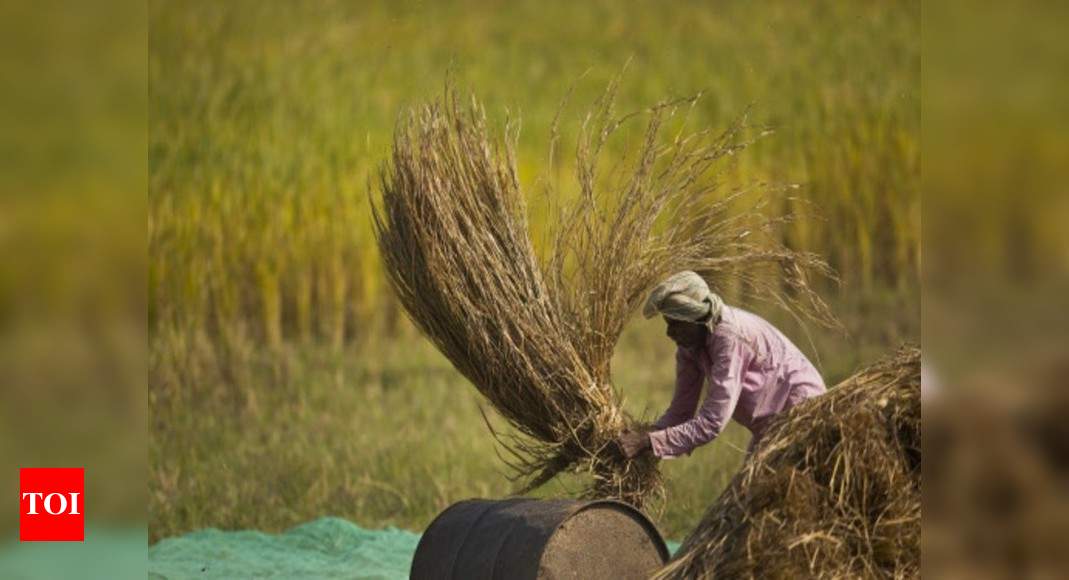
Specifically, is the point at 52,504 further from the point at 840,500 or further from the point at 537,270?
the point at 537,270

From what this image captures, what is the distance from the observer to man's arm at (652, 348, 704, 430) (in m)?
4.99

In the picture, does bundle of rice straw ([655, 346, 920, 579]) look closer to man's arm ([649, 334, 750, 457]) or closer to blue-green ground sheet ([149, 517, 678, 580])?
man's arm ([649, 334, 750, 457])

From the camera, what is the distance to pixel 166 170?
920cm

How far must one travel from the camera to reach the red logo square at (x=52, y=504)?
192 centimetres

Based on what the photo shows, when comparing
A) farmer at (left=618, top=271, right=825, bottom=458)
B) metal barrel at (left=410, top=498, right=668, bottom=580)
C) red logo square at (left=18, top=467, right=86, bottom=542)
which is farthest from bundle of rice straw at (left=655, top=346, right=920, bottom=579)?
red logo square at (left=18, top=467, right=86, bottom=542)

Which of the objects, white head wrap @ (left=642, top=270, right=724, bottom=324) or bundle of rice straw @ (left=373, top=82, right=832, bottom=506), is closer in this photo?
white head wrap @ (left=642, top=270, right=724, bottom=324)

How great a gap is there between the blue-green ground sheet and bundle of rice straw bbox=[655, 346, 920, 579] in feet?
8.19

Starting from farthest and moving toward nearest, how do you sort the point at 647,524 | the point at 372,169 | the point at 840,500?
the point at 372,169, the point at 647,524, the point at 840,500

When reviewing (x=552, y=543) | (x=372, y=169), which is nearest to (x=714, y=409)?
(x=552, y=543)

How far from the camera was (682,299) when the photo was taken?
4633mm

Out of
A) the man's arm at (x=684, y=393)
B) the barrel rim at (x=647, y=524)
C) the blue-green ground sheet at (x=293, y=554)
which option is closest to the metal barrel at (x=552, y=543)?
the barrel rim at (x=647, y=524)

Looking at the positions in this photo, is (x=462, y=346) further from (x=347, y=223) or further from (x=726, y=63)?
(x=726, y=63)

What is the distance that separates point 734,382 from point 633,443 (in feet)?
1.30

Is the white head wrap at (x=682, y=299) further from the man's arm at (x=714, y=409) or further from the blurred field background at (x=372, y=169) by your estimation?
the blurred field background at (x=372, y=169)
